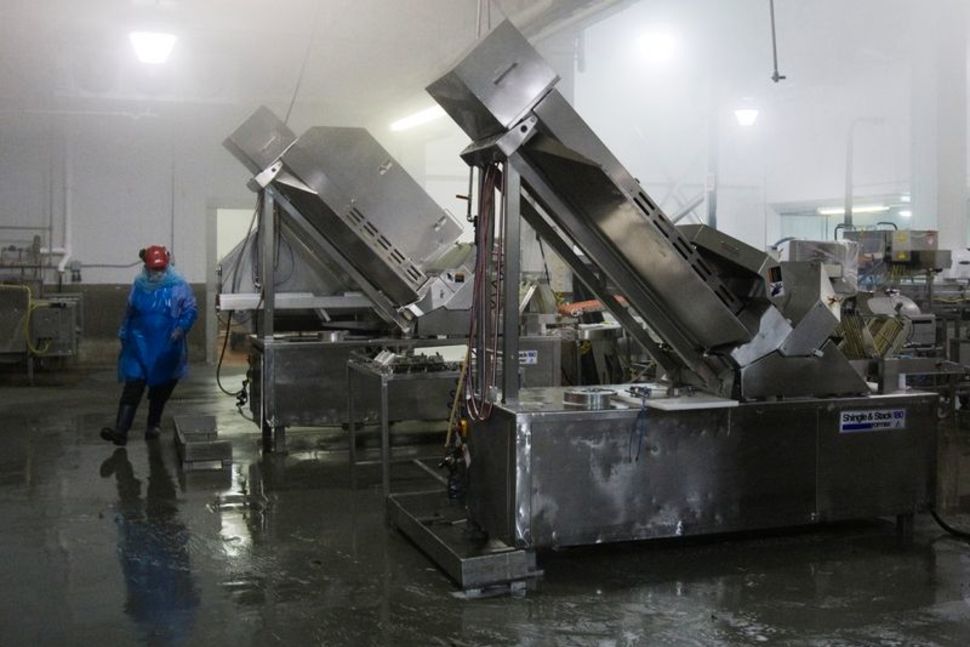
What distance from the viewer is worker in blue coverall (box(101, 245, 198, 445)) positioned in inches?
233

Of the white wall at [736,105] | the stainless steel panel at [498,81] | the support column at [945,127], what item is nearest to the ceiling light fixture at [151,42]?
the white wall at [736,105]

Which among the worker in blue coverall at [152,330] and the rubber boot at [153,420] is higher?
the worker in blue coverall at [152,330]

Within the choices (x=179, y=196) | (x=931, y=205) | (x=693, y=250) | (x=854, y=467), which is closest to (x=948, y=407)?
(x=931, y=205)

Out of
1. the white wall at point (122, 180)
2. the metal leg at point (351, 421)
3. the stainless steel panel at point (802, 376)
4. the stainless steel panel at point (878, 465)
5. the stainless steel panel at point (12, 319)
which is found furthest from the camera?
the white wall at point (122, 180)

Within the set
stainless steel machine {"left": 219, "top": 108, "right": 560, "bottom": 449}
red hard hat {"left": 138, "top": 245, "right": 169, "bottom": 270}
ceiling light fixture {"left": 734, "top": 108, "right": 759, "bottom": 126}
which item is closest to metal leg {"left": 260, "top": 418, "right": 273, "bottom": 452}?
stainless steel machine {"left": 219, "top": 108, "right": 560, "bottom": 449}

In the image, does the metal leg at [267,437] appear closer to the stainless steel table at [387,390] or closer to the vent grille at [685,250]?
the stainless steel table at [387,390]

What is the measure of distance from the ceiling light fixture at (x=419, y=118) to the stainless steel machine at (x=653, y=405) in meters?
7.21

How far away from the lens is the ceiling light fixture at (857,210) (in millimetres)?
9047

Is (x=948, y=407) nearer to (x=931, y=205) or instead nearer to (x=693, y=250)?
(x=931, y=205)

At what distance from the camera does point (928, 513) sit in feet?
13.7

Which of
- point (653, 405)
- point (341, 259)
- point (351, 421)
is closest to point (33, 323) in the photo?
point (341, 259)

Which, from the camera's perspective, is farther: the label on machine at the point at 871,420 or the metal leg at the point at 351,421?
the metal leg at the point at 351,421

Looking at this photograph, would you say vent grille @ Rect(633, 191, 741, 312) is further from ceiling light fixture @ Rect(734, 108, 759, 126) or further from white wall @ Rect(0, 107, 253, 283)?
white wall @ Rect(0, 107, 253, 283)

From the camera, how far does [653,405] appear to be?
11.0 ft
